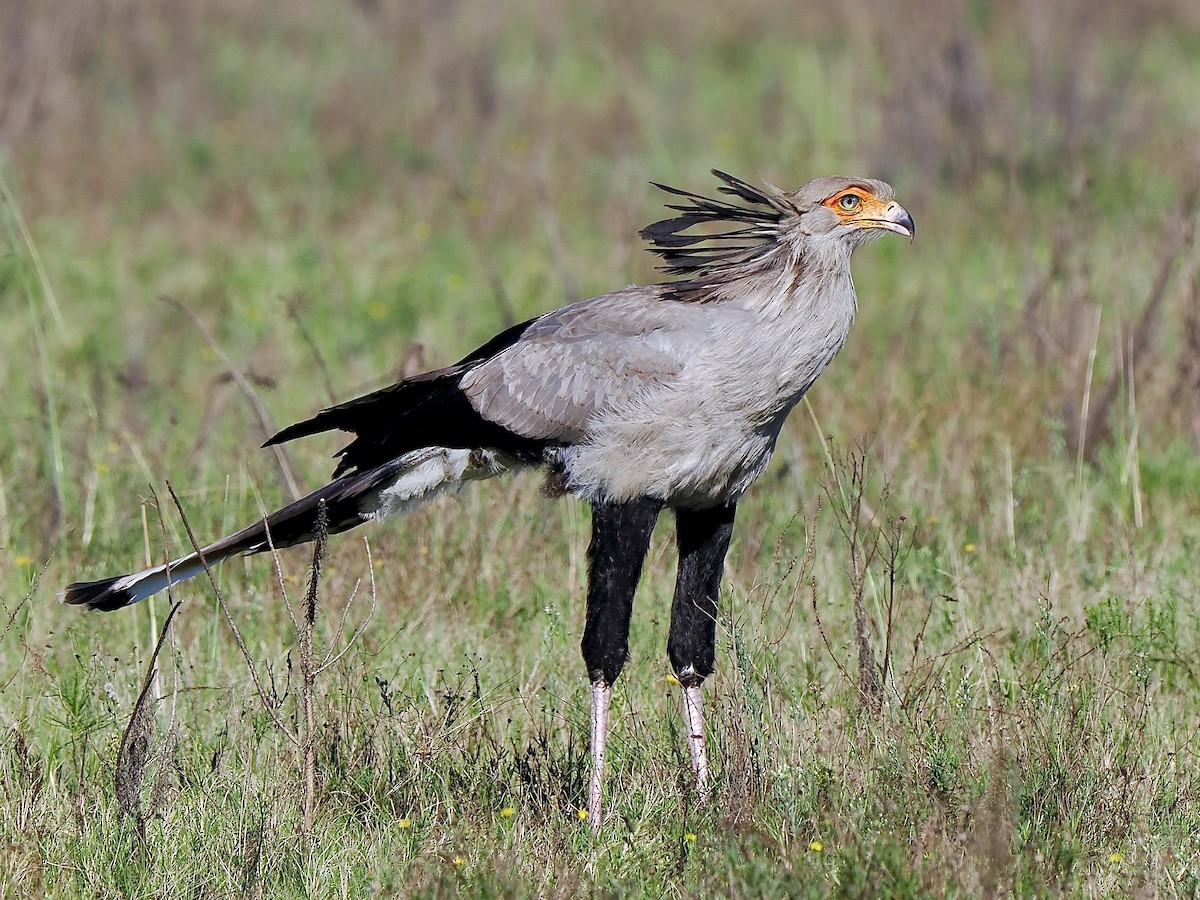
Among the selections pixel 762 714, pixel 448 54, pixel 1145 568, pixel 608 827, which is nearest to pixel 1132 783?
pixel 762 714

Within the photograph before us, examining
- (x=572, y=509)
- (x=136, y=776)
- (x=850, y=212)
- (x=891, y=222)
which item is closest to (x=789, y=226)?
(x=850, y=212)

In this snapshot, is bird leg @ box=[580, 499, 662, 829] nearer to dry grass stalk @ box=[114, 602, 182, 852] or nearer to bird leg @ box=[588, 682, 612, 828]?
Result: bird leg @ box=[588, 682, 612, 828]

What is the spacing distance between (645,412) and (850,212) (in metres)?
0.74

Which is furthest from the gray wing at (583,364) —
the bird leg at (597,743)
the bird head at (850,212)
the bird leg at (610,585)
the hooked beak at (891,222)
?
the bird leg at (597,743)

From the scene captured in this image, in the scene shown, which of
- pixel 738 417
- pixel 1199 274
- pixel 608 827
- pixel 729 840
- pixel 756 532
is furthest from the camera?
pixel 1199 274

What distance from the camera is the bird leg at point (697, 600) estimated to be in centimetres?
433

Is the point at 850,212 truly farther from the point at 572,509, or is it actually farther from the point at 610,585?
the point at 572,509

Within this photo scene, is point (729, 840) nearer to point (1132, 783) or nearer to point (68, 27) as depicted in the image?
point (1132, 783)

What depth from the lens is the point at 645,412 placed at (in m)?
3.99

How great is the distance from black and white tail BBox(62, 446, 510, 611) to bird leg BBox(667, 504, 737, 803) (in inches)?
22.3

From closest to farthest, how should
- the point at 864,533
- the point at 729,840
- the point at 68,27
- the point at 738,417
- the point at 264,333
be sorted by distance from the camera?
the point at 729,840 < the point at 738,417 < the point at 864,533 < the point at 264,333 < the point at 68,27

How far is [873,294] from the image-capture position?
8602 millimetres

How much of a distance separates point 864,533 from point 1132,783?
1488mm

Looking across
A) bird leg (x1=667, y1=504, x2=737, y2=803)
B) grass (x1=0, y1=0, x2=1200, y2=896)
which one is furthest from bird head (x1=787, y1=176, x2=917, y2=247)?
bird leg (x1=667, y1=504, x2=737, y2=803)
